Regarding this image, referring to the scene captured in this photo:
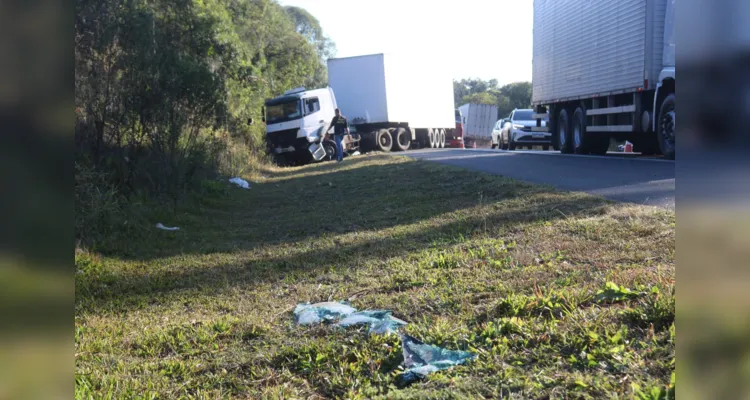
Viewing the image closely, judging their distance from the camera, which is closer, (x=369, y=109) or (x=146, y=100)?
(x=146, y=100)

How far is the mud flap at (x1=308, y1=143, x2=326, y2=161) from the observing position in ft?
83.9

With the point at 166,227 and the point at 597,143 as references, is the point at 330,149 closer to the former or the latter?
the point at 597,143

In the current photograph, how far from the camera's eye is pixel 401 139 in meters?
32.2

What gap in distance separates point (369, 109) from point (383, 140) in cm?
167

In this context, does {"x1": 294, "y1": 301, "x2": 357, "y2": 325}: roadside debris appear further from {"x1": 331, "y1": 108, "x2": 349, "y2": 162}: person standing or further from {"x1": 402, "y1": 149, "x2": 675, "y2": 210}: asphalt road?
{"x1": 331, "y1": 108, "x2": 349, "y2": 162}: person standing

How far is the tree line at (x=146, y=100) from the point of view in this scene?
865 cm

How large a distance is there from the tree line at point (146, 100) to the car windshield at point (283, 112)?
614 cm

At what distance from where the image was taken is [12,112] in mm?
1169

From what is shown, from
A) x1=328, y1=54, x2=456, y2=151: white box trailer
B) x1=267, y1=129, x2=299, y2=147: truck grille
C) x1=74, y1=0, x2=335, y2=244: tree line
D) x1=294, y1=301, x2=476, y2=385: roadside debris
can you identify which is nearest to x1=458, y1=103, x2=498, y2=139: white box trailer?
x1=328, y1=54, x2=456, y2=151: white box trailer

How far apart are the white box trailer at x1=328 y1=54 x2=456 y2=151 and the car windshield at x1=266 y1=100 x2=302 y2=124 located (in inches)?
214

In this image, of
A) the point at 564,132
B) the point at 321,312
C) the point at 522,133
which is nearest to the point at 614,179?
the point at 321,312

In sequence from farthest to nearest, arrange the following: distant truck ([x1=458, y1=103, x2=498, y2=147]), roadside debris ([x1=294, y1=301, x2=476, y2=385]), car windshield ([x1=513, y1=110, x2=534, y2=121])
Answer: distant truck ([x1=458, y1=103, x2=498, y2=147]) < car windshield ([x1=513, y1=110, x2=534, y2=121]) < roadside debris ([x1=294, y1=301, x2=476, y2=385])

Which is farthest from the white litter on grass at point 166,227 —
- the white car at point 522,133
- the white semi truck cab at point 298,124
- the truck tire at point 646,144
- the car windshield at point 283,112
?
the white car at point 522,133

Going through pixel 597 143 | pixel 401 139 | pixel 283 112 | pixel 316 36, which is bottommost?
pixel 401 139
